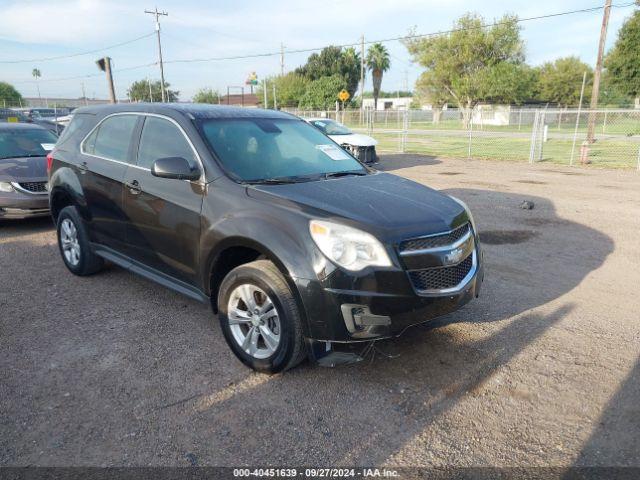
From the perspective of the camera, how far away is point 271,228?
10.4 ft

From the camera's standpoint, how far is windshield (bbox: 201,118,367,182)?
12.4ft

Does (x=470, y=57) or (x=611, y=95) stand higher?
(x=470, y=57)

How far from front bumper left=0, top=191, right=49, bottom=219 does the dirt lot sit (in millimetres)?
2317

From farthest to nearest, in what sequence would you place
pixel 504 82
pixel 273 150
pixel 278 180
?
pixel 504 82
pixel 273 150
pixel 278 180

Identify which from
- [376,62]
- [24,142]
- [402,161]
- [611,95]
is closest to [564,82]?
[611,95]

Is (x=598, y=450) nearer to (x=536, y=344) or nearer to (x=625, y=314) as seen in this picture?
(x=536, y=344)

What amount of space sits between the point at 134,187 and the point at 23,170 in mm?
4399

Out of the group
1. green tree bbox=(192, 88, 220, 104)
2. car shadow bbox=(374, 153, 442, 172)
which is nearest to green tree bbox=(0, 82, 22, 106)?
green tree bbox=(192, 88, 220, 104)

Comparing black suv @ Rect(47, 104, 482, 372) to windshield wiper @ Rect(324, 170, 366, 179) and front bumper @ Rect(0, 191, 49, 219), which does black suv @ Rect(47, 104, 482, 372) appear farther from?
front bumper @ Rect(0, 191, 49, 219)

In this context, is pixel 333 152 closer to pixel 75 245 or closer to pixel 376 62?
pixel 75 245

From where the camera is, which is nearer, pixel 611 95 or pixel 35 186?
pixel 35 186

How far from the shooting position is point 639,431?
275 centimetres

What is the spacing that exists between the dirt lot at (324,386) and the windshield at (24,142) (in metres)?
3.74

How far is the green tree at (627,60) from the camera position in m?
34.6
